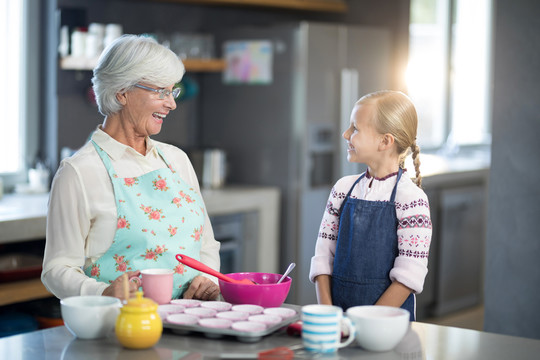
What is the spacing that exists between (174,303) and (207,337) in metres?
0.19

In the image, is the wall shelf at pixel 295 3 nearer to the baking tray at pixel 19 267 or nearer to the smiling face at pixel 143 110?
the baking tray at pixel 19 267

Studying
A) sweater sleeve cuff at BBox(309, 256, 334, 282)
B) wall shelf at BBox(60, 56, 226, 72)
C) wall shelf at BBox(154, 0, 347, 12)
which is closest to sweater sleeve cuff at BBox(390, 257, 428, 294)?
sweater sleeve cuff at BBox(309, 256, 334, 282)

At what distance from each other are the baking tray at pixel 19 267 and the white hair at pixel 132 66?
4.79 ft

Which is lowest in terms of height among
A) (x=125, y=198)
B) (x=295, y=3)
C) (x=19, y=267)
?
(x=19, y=267)

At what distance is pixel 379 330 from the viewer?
1.51 m

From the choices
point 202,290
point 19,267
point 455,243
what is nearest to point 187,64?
point 19,267

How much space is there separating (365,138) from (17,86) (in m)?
2.59

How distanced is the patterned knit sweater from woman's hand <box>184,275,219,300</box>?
0.28 m

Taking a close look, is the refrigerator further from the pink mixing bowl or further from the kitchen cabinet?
the pink mixing bowl

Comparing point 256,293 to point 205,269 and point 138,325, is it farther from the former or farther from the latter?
point 138,325

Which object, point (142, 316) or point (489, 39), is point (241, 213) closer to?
point (142, 316)

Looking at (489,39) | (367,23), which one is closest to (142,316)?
(367,23)

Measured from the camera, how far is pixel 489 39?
6844mm

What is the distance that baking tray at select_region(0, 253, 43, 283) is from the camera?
10.8ft
